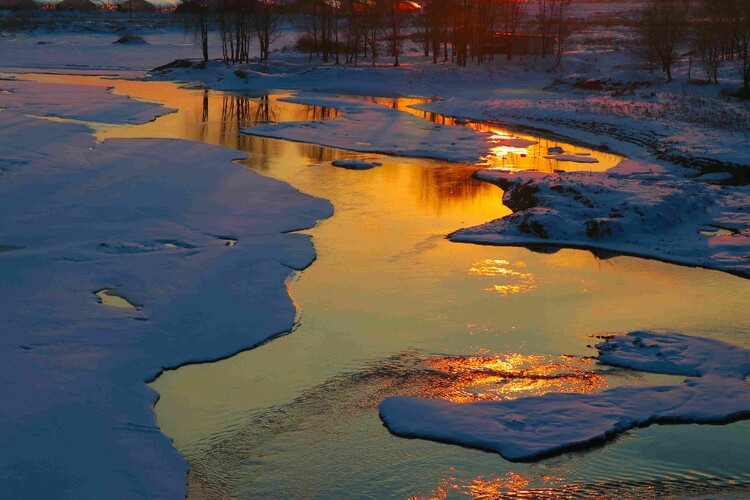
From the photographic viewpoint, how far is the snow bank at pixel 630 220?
1276cm

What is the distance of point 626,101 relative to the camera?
30844mm

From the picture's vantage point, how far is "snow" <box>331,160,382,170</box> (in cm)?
1914

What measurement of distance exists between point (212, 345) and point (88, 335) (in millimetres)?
1246

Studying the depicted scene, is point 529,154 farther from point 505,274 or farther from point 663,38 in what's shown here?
point 663,38

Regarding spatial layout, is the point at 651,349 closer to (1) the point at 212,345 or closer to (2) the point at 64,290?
(1) the point at 212,345

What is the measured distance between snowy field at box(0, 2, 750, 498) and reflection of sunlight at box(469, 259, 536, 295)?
1.15 m

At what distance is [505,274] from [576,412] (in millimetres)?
4135

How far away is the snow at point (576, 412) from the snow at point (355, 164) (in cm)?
1124

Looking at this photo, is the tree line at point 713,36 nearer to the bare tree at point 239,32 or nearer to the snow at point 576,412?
the bare tree at point 239,32

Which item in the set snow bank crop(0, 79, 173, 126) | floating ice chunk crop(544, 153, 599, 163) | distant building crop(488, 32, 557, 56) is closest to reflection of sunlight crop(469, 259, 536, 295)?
floating ice chunk crop(544, 153, 599, 163)

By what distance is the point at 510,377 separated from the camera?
8.22m

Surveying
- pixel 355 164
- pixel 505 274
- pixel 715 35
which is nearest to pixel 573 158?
pixel 355 164

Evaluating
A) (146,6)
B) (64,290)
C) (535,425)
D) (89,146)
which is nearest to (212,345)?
(64,290)

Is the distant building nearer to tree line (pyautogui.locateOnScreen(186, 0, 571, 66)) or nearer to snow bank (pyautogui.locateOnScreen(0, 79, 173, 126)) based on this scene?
tree line (pyautogui.locateOnScreen(186, 0, 571, 66))
